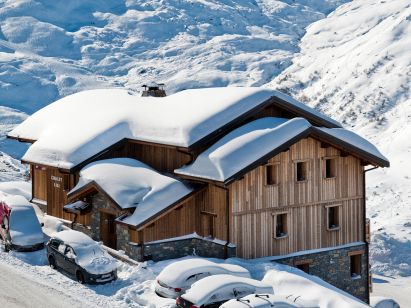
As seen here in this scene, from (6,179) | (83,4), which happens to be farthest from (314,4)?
(6,179)

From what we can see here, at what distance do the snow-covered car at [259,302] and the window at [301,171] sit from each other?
1053cm

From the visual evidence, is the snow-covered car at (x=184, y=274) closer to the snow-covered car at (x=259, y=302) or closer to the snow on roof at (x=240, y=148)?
the snow-covered car at (x=259, y=302)

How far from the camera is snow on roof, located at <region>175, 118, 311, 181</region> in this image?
105 feet

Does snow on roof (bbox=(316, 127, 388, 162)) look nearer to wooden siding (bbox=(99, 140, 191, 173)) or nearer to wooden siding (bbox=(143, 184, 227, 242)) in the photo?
wooden siding (bbox=(143, 184, 227, 242))

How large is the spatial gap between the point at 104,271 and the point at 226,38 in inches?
4746

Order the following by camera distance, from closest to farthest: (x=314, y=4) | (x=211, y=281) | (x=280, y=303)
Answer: (x=280, y=303)
(x=211, y=281)
(x=314, y=4)

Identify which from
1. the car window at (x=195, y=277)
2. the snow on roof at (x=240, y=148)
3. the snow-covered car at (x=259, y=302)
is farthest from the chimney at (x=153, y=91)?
the snow-covered car at (x=259, y=302)

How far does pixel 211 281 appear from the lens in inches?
1047

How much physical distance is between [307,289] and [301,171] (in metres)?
7.66

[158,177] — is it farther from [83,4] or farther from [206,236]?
[83,4]

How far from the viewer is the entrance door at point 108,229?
35.7 m

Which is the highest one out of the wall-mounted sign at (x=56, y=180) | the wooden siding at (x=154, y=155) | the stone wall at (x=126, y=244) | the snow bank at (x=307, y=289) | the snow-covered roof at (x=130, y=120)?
the snow-covered roof at (x=130, y=120)

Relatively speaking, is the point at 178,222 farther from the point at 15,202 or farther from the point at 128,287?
the point at 15,202

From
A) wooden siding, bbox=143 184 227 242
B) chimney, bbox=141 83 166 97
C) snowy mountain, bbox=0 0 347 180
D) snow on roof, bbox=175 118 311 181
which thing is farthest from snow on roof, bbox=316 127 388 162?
snowy mountain, bbox=0 0 347 180
